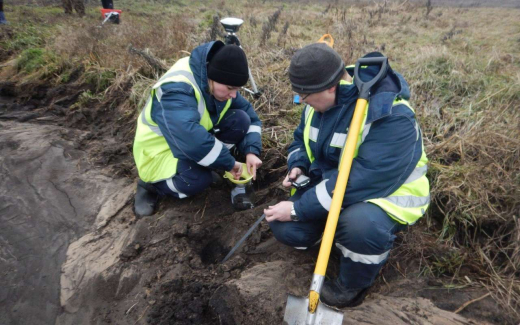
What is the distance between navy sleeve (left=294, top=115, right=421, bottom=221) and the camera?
182 cm

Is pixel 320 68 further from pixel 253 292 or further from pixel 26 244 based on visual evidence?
pixel 26 244

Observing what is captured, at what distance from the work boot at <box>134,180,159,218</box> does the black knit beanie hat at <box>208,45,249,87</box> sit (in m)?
1.14

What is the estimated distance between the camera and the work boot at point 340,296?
2092 mm

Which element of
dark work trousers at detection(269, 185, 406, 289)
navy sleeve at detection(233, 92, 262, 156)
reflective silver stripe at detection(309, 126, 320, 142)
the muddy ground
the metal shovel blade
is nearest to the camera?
the metal shovel blade

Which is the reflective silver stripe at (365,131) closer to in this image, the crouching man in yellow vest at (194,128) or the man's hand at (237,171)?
the crouching man in yellow vest at (194,128)

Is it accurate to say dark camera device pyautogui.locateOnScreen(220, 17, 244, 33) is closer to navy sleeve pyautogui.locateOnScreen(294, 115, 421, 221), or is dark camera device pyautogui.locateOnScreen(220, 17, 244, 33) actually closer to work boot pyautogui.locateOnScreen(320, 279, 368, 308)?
navy sleeve pyautogui.locateOnScreen(294, 115, 421, 221)

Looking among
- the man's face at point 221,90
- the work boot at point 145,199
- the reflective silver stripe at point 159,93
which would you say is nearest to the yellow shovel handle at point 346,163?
the man's face at point 221,90

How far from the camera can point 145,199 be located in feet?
9.75

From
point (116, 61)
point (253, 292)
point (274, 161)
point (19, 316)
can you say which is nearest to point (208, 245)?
point (253, 292)

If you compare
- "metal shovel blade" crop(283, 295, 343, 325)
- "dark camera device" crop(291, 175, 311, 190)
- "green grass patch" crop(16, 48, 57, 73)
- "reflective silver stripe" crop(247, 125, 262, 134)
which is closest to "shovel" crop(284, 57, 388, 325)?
"metal shovel blade" crop(283, 295, 343, 325)

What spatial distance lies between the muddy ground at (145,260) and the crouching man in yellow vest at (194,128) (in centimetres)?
25

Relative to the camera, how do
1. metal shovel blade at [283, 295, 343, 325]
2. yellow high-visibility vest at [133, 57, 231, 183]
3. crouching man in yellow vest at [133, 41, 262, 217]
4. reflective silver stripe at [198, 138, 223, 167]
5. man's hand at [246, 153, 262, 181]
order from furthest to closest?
man's hand at [246, 153, 262, 181] < yellow high-visibility vest at [133, 57, 231, 183] < reflective silver stripe at [198, 138, 223, 167] < crouching man in yellow vest at [133, 41, 262, 217] < metal shovel blade at [283, 295, 343, 325]

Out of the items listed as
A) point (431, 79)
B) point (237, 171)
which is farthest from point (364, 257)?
point (431, 79)

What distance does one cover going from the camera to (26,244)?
8.41 ft
